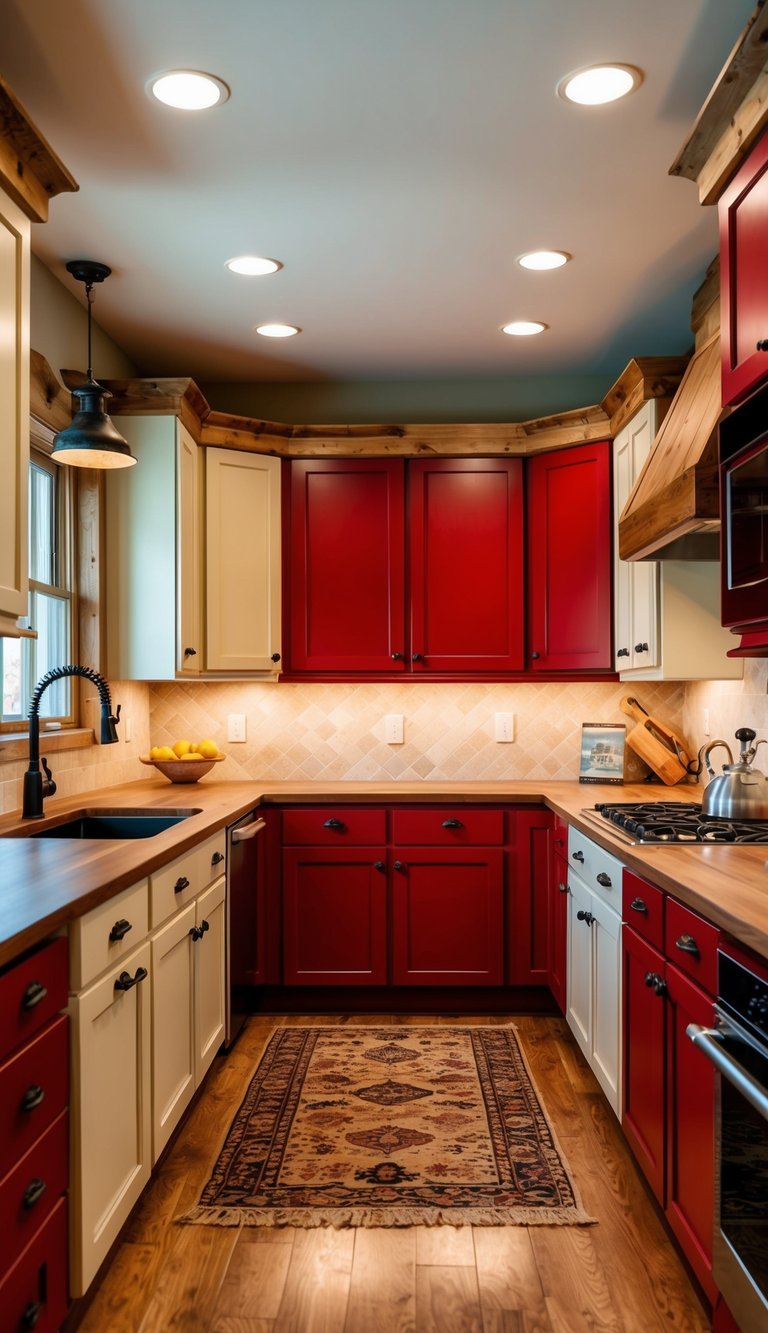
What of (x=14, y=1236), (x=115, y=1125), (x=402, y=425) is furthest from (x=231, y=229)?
(x=14, y=1236)

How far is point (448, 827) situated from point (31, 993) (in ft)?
7.88

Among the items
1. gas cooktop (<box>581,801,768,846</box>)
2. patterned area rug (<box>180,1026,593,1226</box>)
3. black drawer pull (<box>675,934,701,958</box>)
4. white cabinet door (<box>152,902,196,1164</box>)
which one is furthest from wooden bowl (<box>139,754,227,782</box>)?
black drawer pull (<box>675,934,701,958</box>)

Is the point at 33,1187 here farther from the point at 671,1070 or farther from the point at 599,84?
the point at 599,84

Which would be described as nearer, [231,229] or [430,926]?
[231,229]

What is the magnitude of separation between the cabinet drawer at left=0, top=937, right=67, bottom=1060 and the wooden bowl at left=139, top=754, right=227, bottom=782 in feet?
7.09

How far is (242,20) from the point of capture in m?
2.07

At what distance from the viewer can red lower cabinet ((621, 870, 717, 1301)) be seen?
189 centimetres

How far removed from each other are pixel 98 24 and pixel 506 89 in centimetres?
91

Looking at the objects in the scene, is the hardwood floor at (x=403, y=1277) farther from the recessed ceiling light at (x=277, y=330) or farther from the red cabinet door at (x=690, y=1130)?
the recessed ceiling light at (x=277, y=330)

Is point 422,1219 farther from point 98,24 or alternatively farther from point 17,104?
point 98,24

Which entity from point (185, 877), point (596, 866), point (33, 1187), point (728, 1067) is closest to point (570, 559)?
point (596, 866)

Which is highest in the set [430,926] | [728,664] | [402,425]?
[402,425]

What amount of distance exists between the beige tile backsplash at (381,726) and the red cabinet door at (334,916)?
0.57 meters

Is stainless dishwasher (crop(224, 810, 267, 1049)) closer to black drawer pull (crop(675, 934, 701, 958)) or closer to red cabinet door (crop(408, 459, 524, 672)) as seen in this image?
red cabinet door (crop(408, 459, 524, 672))
